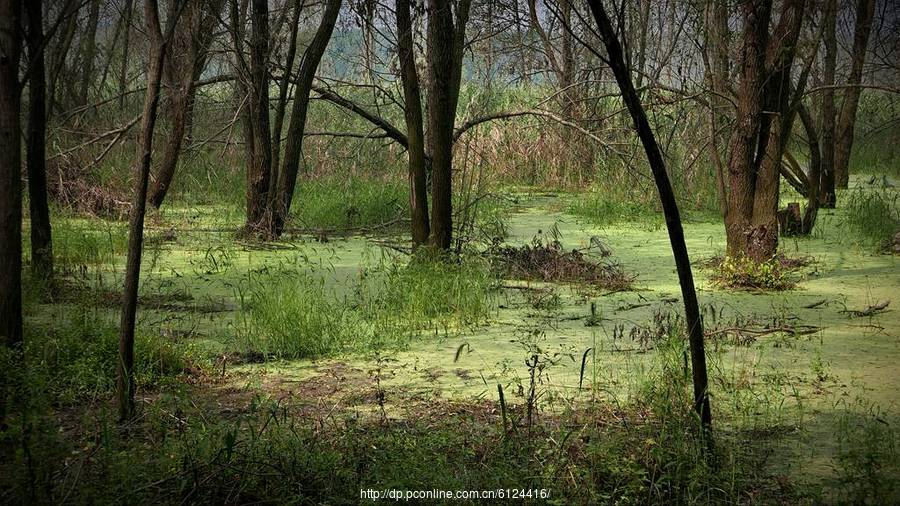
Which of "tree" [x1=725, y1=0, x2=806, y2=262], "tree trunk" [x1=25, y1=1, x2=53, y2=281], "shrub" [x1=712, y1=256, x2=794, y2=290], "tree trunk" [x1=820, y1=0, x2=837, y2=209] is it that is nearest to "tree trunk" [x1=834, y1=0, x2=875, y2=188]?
"tree trunk" [x1=820, y1=0, x2=837, y2=209]

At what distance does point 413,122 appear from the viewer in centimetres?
722

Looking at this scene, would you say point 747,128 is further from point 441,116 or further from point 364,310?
point 364,310

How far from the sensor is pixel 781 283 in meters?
7.24

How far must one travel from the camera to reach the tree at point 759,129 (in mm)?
7402

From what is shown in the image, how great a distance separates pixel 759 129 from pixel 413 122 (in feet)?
8.67

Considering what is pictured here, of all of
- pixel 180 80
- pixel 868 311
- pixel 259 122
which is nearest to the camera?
pixel 868 311

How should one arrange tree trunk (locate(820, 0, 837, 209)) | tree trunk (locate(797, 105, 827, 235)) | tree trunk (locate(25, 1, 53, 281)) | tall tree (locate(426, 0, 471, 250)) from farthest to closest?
tree trunk (locate(820, 0, 837, 209)), tree trunk (locate(797, 105, 827, 235)), tall tree (locate(426, 0, 471, 250)), tree trunk (locate(25, 1, 53, 281))

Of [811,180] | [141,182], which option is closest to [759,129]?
[811,180]

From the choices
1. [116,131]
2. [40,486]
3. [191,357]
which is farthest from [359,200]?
[40,486]

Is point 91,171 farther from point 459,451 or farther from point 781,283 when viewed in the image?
point 459,451

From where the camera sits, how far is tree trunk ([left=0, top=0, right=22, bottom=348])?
166 inches

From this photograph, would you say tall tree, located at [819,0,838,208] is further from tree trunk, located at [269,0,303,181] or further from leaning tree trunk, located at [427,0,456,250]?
tree trunk, located at [269,0,303,181]

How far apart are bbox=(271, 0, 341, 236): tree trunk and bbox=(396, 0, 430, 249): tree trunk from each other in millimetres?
1651

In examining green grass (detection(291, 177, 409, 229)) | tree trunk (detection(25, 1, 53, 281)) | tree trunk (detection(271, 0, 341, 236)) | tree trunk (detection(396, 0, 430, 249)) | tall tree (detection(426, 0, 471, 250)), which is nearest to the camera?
tree trunk (detection(25, 1, 53, 281))
